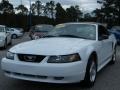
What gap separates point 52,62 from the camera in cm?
551

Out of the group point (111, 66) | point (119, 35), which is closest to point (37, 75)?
point (111, 66)

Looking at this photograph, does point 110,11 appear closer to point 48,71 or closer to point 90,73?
point 90,73

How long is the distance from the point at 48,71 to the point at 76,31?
88.6 inches

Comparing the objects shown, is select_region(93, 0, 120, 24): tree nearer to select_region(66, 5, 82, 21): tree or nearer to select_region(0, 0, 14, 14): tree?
select_region(66, 5, 82, 21): tree

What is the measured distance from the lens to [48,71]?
5.44 metres

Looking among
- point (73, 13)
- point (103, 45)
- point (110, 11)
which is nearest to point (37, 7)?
point (73, 13)

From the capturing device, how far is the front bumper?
17.8ft

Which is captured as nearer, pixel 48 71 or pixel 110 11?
pixel 48 71

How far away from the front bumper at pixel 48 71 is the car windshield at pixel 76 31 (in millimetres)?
1611

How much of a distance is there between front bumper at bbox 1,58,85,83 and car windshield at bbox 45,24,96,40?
1611 millimetres

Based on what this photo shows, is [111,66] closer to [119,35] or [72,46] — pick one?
[72,46]

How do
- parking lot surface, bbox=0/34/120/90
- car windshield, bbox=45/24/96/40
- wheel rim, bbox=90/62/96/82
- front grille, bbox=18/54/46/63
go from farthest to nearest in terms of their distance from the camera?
car windshield, bbox=45/24/96/40 < wheel rim, bbox=90/62/96/82 < parking lot surface, bbox=0/34/120/90 < front grille, bbox=18/54/46/63

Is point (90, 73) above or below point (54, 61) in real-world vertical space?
below

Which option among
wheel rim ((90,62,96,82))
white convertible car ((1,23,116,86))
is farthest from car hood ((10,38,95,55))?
wheel rim ((90,62,96,82))
